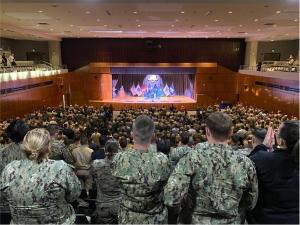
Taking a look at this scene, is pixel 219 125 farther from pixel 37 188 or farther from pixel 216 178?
pixel 37 188

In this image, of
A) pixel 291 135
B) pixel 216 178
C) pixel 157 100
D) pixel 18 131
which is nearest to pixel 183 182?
pixel 216 178

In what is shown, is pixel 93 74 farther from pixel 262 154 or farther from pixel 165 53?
pixel 262 154

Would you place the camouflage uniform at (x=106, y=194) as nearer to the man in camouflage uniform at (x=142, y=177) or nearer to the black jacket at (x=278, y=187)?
the man in camouflage uniform at (x=142, y=177)

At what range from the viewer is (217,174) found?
2258 mm

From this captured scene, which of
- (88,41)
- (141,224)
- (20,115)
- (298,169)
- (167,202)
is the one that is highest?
(88,41)

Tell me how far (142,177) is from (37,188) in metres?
0.75

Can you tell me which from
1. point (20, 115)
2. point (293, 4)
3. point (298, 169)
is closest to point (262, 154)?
point (298, 169)

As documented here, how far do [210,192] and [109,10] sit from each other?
10440mm

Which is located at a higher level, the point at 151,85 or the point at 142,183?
the point at 142,183

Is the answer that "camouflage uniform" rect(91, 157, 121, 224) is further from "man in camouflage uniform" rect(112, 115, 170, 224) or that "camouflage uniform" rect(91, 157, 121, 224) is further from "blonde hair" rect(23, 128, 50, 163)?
"blonde hair" rect(23, 128, 50, 163)

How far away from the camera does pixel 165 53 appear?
86.9 feet

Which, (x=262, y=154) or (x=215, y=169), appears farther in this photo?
(x=262, y=154)

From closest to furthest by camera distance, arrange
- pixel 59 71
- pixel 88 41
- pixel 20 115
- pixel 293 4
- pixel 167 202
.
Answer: pixel 167 202 < pixel 293 4 < pixel 20 115 < pixel 59 71 < pixel 88 41

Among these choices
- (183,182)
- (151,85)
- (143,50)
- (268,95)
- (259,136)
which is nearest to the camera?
(183,182)
